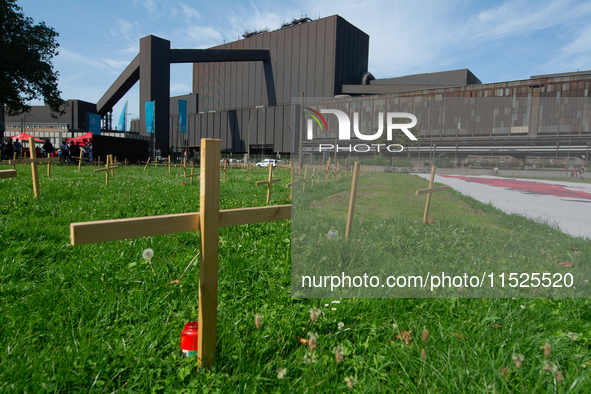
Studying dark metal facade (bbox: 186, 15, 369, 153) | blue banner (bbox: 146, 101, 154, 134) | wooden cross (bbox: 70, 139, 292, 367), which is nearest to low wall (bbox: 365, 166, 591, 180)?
wooden cross (bbox: 70, 139, 292, 367)

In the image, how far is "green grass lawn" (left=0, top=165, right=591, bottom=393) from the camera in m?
1.93

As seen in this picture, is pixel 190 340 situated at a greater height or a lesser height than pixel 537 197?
lesser

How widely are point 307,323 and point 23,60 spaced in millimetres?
35945

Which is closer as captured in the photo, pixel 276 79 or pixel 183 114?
pixel 183 114

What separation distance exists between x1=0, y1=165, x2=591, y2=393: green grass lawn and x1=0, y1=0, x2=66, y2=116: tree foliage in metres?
32.7

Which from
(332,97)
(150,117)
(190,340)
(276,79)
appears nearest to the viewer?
(190,340)

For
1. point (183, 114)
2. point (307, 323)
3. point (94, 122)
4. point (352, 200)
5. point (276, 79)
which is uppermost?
point (276, 79)

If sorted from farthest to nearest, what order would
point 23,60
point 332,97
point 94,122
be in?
point 94,122 → point 23,60 → point 332,97

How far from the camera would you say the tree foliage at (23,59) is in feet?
90.3

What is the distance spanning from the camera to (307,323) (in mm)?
2557

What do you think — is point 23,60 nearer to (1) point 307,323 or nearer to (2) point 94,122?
(2) point 94,122

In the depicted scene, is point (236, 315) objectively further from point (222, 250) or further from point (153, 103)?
point (153, 103)

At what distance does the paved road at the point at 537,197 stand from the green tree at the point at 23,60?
34662mm

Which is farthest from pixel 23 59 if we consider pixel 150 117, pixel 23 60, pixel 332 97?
pixel 332 97
